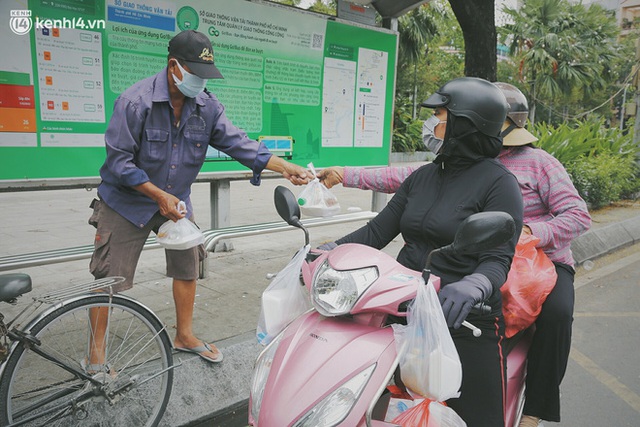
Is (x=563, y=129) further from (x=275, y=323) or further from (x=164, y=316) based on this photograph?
(x=275, y=323)

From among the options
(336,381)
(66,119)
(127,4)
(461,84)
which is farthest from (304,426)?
(127,4)

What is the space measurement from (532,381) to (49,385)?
7.76ft

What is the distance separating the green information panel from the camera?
3.79 metres

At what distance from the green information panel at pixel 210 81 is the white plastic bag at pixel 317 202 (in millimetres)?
2206

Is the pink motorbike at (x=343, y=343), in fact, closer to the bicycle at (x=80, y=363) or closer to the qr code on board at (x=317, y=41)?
the bicycle at (x=80, y=363)

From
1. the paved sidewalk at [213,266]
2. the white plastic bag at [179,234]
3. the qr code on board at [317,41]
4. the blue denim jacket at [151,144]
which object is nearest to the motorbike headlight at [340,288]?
the paved sidewalk at [213,266]

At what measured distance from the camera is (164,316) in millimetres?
4117

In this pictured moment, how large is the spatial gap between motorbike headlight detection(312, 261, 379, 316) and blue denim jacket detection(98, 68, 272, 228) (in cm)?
150

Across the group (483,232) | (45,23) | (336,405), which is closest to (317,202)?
(483,232)

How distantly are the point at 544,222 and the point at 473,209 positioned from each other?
795 mm

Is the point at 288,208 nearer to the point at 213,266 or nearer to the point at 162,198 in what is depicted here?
the point at 162,198

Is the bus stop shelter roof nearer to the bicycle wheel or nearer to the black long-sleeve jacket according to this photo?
the black long-sleeve jacket

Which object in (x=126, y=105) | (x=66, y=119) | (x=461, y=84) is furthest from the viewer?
(x=66, y=119)

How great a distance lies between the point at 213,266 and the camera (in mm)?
5527
